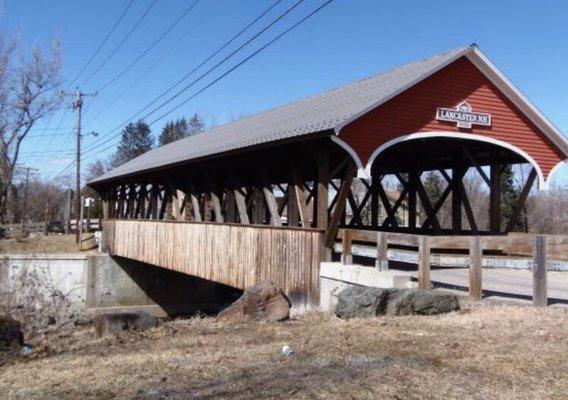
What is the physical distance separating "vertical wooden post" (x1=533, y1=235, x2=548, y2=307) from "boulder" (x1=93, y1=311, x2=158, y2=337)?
19.3 feet

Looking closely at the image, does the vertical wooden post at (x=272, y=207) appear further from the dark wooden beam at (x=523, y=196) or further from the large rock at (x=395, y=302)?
the dark wooden beam at (x=523, y=196)

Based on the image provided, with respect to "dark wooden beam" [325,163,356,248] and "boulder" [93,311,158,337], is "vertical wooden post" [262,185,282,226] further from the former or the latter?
"boulder" [93,311,158,337]

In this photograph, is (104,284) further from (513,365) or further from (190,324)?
(513,365)

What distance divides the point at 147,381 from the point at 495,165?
11.3m

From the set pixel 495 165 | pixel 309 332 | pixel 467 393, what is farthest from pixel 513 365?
pixel 495 165

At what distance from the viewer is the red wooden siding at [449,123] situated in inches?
458

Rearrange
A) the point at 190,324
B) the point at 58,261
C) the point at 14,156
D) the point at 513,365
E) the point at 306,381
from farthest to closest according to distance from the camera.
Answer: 1. the point at 14,156
2. the point at 58,261
3. the point at 190,324
4. the point at 513,365
5. the point at 306,381

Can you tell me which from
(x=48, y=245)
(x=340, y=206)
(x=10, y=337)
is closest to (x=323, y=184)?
(x=340, y=206)

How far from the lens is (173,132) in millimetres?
87375

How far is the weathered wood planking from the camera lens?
12.4 meters

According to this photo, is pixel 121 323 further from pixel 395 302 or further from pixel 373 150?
pixel 373 150

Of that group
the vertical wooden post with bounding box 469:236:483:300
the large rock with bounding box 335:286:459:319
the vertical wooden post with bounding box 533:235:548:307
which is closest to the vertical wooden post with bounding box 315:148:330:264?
the large rock with bounding box 335:286:459:319

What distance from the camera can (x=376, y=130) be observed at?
461 inches

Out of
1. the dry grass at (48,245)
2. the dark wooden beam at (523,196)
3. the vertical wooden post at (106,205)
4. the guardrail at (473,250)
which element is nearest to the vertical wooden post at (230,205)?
the guardrail at (473,250)
